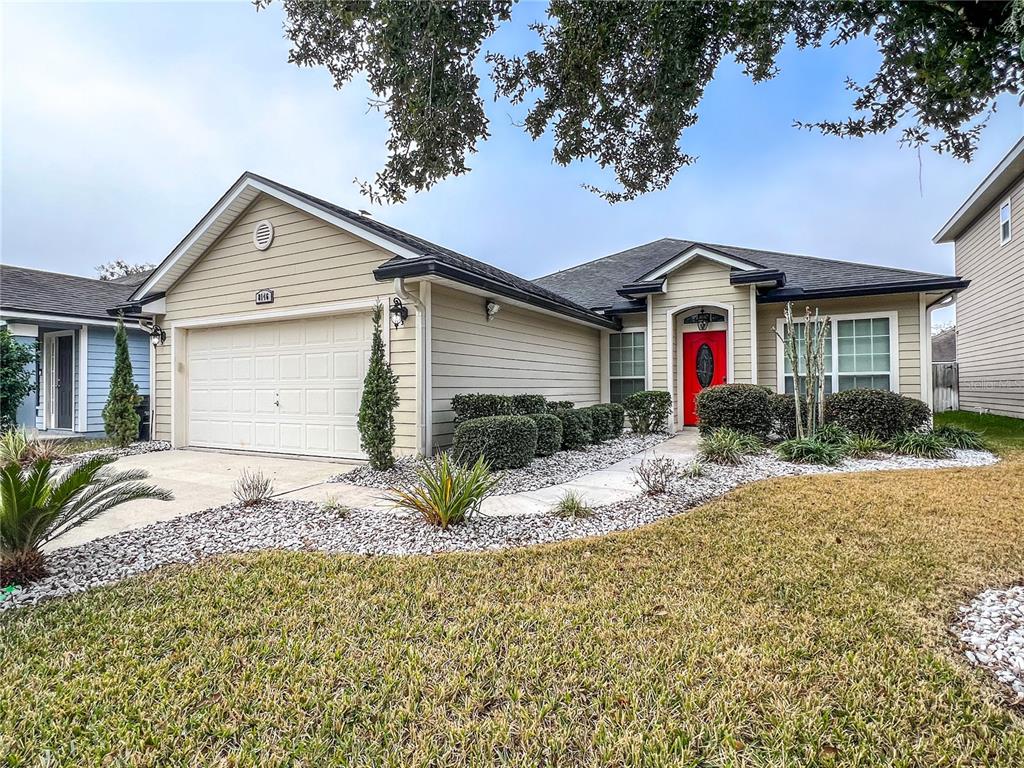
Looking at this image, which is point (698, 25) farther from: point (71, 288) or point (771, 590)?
point (71, 288)

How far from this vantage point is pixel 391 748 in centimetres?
191

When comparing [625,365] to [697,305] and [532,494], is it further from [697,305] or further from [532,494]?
[532,494]

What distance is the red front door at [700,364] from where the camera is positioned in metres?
11.7

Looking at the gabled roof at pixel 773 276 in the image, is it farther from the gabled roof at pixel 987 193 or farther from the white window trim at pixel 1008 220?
the gabled roof at pixel 987 193

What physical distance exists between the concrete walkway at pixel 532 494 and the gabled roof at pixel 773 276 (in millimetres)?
6009

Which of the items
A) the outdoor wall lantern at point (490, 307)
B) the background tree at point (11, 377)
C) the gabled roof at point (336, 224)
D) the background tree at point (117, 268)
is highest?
the background tree at point (117, 268)

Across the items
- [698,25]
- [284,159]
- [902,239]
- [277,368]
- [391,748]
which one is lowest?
[391,748]

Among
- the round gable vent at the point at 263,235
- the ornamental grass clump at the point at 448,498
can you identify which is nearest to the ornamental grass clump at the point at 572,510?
the ornamental grass clump at the point at 448,498

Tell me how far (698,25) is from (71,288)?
17254 mm

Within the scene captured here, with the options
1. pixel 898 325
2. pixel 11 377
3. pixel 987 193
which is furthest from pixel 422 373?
pixel 987 193

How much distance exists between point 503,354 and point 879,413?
6716mm

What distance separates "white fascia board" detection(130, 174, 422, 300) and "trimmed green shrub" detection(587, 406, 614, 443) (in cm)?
456

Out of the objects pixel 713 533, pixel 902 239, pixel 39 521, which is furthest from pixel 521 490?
pixel 902 239

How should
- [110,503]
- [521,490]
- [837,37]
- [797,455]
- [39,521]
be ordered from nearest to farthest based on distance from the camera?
[39,521]
[110,503]
[837,37]
[521,490]
[797,455]
